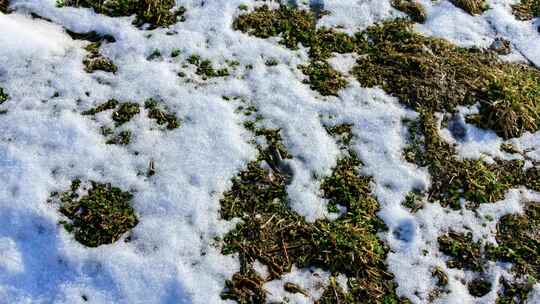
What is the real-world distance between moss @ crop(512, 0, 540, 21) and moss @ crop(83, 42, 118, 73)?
19.1 ft

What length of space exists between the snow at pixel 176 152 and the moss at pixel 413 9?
0.64 ft

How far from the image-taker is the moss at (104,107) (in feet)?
19.0

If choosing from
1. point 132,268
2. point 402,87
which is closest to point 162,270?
point 132,268

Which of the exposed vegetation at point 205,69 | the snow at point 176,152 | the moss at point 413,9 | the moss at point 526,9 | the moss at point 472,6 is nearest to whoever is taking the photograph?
the snow at point 176,152

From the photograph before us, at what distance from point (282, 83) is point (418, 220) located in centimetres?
227

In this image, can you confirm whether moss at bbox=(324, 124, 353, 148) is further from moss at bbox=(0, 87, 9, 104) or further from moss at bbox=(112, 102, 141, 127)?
moss at bbox=(0, 87, 9, 104)

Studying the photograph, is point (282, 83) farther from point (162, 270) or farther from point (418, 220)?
point (162, 270)

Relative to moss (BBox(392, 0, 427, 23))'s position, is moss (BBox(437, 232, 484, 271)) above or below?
below

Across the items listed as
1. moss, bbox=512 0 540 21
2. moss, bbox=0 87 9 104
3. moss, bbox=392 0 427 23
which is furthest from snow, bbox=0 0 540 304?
moss, bbox=512 0 540 21

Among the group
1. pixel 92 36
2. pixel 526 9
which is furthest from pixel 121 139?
pixel 526 9

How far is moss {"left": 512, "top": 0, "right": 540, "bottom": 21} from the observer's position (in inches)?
309

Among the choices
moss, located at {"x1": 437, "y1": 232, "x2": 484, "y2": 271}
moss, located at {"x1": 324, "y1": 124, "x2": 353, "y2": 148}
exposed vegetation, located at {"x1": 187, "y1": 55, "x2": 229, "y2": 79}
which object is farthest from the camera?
exposed vegetation, located at {"x1": 187, "y1": 55, "x2": 229, "y2": 79}

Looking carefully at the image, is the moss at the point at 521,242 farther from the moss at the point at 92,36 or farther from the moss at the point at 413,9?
the moss at the point at 92,36

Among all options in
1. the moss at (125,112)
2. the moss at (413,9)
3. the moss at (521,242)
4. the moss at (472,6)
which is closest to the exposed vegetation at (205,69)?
the moss at (125,112)
